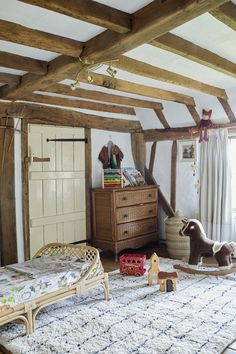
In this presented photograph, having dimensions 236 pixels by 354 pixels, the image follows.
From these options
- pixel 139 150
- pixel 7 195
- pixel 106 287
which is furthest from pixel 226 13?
pixel 139 150


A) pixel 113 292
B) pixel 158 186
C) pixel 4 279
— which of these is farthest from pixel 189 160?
pixel 4 279

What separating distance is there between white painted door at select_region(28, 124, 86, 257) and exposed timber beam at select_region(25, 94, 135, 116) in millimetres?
360

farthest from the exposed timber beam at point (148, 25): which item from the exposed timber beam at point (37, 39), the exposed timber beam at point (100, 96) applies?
the exposed timber beam at point (100, 96)

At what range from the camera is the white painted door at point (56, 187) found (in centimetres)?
461

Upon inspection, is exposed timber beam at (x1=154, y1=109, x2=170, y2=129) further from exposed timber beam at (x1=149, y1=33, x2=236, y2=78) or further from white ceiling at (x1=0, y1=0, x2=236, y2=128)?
exposed timber beam at (x1=149, y1=33, x2=236, y2=78)

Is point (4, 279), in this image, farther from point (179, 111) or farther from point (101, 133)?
point (179, 111)

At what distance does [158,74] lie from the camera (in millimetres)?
3607

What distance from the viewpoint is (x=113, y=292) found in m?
3.59

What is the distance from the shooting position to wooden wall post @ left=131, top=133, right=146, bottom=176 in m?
5.99

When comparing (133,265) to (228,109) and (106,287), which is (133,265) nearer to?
(106,287)

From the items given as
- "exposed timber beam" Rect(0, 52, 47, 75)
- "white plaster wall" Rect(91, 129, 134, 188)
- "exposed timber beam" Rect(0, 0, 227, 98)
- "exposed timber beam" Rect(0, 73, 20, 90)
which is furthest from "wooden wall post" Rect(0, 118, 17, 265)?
"exposed timber beam" Rect(0, 0, 227, 98)

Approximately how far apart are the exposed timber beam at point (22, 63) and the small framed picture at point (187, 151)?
9.66 ft

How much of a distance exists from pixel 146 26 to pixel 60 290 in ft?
7.24

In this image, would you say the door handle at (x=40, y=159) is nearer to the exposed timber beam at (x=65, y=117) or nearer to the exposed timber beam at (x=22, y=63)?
the exposed timber beam at (x=65, y=117)
